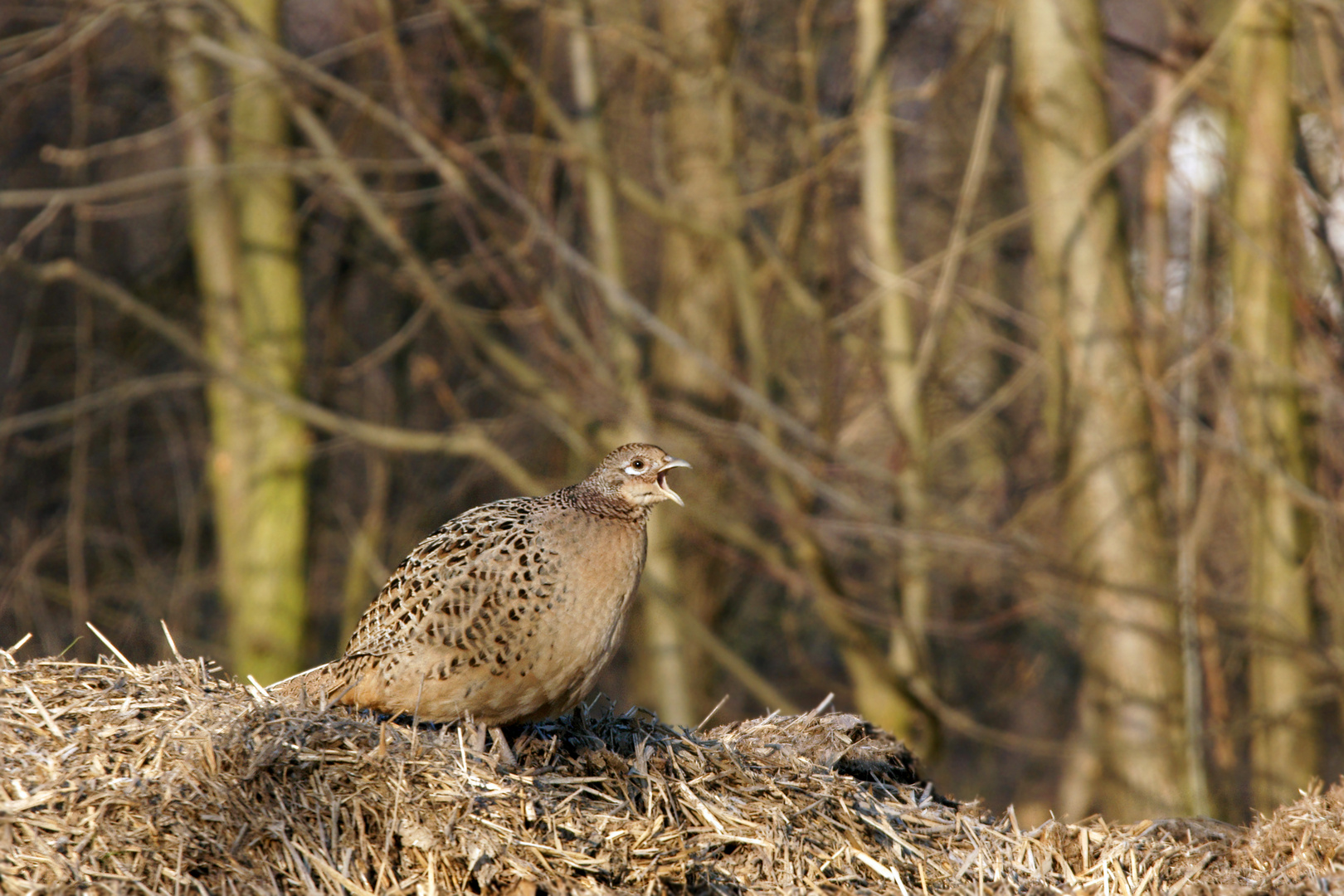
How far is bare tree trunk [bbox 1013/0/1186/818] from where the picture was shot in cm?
805

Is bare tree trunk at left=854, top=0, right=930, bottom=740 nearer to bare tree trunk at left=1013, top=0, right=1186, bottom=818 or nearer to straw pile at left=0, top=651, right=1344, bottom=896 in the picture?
bare tree trunk at left=1013, top=0, right=1186, bottom=818

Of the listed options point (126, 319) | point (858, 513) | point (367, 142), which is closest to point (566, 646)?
point (858, 513)

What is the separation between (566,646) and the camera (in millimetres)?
3947

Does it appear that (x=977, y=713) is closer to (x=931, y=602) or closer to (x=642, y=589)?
(x=931, y=602)

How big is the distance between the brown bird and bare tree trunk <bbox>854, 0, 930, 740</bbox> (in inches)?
186

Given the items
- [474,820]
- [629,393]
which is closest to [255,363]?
[629,393]

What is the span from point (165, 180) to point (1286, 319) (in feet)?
26.6

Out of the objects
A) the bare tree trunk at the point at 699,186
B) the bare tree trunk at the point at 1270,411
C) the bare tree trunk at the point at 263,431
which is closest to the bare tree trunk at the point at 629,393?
the bare tree trunk at the point at 699,186

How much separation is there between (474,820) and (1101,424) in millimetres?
5989

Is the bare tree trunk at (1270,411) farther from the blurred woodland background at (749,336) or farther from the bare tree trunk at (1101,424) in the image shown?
the bare tree trunk at (1101,424)

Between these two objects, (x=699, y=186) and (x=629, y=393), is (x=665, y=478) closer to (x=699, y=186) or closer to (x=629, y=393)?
(x=629, y=393)

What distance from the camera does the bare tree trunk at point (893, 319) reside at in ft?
29.4

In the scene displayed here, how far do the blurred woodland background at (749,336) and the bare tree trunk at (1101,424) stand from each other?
27 millimetres

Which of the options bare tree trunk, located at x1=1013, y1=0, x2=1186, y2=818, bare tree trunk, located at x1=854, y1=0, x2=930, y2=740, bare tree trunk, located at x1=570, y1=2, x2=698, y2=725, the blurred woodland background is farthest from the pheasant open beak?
bare tree trunk, located at x1=854, y1=0, x2=930, y2=740
